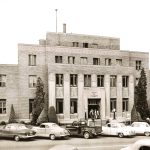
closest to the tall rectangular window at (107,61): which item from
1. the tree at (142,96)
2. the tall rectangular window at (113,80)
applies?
the tall rectangular window at (113,80)

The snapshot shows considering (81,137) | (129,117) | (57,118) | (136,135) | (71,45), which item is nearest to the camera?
(81,137)

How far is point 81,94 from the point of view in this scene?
154 ft

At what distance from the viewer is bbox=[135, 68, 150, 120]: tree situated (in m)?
50.9

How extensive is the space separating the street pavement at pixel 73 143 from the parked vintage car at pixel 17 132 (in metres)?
0.44

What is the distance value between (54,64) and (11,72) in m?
5.63

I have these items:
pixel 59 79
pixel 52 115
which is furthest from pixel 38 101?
pixel 59 79

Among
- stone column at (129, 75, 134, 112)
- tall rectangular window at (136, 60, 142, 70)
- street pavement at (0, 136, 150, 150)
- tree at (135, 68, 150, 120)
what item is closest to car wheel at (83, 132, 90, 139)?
street pavement at (0, 136, 150, 150)

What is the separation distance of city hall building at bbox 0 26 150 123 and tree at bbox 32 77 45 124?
0.97 meters

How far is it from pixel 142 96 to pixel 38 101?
1580 cm

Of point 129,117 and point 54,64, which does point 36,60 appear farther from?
point 129,117

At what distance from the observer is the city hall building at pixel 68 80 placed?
4575cm

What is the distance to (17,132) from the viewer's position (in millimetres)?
29812

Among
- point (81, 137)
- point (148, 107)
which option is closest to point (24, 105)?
point (81, 137)

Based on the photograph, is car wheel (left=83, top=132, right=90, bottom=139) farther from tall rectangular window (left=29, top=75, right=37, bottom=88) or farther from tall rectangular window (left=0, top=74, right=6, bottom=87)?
tall rectangular window (left=0, top=74, right=6, bottom=87)
